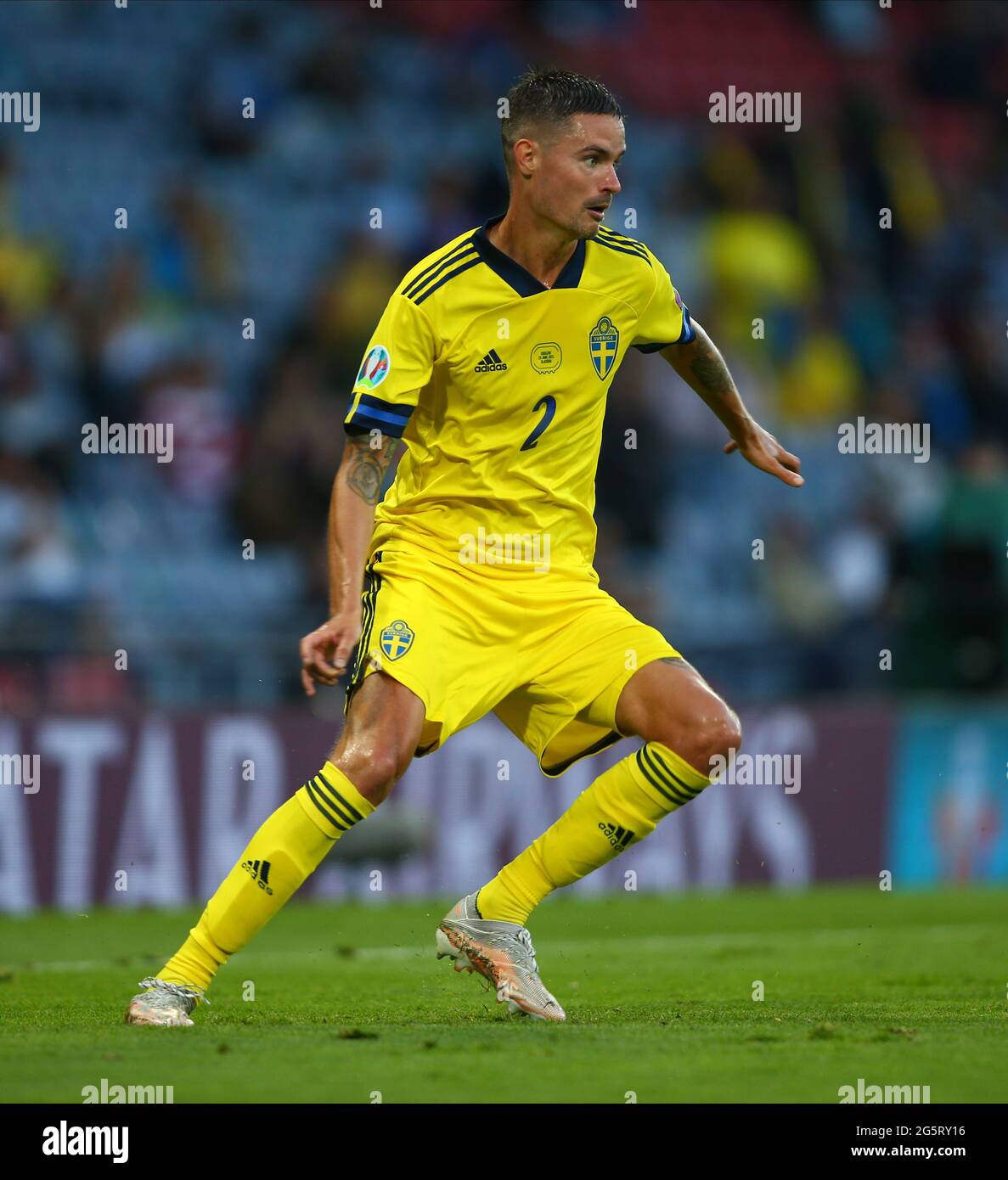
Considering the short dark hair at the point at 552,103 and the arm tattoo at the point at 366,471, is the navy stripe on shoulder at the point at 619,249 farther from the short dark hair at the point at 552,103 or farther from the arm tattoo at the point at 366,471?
the arm tattoo at the point at 366,471

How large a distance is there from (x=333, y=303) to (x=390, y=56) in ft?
12.3

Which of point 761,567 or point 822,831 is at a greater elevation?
point 761,567

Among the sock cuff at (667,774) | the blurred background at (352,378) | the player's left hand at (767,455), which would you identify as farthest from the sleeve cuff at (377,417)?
the blurred background at (352,378)

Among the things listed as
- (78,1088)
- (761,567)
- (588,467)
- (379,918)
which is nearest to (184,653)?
(379,918)

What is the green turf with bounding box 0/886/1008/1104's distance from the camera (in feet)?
15.7

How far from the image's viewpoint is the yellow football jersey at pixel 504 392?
6.04 metres

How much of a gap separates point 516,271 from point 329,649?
1.40 meters

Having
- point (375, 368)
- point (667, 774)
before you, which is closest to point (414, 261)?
point (375, 368)

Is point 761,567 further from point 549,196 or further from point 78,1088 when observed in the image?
point 78,1088

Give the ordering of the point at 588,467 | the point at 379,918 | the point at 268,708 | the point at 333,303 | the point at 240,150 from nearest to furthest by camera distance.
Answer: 1. the point at 588,467
2. the point at 379,918
3. the point at 268,708
4. the point at 333,303
5. the point at 240,150

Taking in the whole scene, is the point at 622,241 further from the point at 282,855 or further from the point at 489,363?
the point at 282,855

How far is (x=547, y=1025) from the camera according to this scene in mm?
5773

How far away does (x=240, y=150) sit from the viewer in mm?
15211

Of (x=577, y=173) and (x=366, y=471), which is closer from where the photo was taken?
(x=366, y=471)
